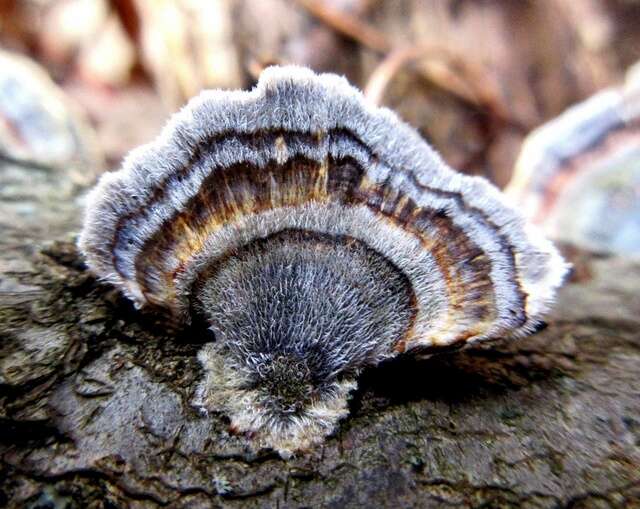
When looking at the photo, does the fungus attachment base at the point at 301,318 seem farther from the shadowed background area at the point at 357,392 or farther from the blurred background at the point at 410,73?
the blurred background at the point at 410,73

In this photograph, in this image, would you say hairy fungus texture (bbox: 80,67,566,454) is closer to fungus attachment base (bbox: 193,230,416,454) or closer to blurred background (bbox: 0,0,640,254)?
fungus attachment base (bbox: 193,230,416,454)

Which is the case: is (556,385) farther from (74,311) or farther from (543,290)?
(74,311)

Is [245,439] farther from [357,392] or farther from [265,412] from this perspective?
[357,392]

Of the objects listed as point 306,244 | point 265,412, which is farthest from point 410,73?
point 265,412

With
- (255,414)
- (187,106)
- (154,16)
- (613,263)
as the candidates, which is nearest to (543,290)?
(255,414)

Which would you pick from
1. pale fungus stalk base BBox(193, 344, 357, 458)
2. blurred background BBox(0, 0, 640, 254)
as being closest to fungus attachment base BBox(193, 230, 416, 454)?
pale fungus stalk base BBox(193, 344, 357, 458)
